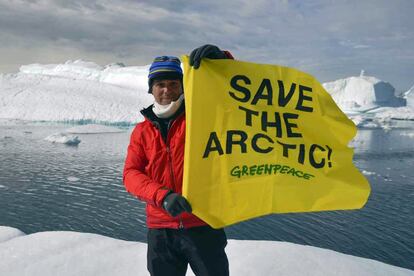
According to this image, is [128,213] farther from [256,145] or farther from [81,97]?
[81,97]

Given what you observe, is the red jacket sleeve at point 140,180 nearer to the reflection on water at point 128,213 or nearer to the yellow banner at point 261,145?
the yellow banner at point 261,145

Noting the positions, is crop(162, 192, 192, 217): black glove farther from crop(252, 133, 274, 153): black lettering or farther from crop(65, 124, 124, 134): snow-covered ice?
crop(65, 124, 124, 134): snow-covered ice

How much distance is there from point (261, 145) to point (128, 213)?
573 inches

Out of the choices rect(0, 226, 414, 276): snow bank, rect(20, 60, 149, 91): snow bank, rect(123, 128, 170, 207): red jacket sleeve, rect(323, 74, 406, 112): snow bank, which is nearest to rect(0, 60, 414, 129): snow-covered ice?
rect(20, 60, 149, 91): snow bank

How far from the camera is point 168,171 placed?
7.27 ft

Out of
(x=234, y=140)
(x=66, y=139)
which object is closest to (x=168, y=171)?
(x=234, y=140)

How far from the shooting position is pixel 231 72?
7.49 ft

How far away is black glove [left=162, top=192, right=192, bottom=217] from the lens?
1973 millimetres

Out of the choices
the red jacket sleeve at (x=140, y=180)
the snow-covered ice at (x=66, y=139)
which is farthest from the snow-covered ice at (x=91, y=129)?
the red jacket sleeve at (x=140, y=180)

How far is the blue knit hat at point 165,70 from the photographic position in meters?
2.22

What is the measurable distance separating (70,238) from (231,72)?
443 centimetres

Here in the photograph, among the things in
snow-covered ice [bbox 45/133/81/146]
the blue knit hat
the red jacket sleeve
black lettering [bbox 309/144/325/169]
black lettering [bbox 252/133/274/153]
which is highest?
the blue knit hat

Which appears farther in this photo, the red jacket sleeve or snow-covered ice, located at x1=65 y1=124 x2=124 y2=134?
snow-covered ice, located at x1=65 y1=124 x2=124 y2=134

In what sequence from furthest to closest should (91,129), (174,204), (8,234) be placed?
1. (91,129)
2. (8,234)
3. (174,204)
